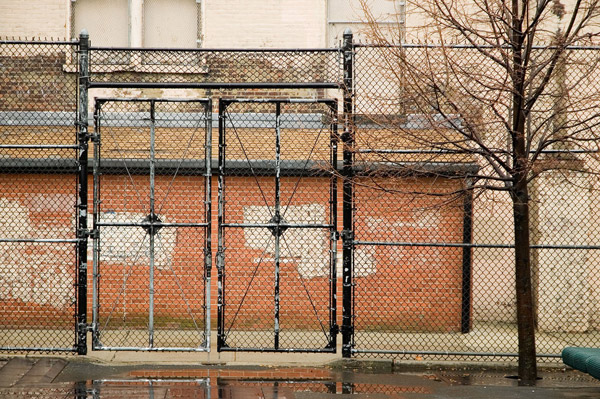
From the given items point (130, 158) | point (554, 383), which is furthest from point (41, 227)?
point (554, 383)

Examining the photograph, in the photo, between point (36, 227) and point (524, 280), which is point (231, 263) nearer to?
point (36, 227)

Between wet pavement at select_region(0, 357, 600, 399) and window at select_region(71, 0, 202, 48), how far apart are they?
249 inches

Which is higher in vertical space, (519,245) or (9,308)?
(519,245)

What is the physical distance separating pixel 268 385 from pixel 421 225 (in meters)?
4.69

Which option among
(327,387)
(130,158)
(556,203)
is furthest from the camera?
(556,203)

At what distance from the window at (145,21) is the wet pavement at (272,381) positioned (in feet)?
20.8

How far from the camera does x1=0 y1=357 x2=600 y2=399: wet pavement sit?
8.00 meters

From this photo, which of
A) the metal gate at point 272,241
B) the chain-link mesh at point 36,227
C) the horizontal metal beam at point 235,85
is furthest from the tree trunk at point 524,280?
the chain-link mesh at point 36,227

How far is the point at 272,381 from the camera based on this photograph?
28.9ft

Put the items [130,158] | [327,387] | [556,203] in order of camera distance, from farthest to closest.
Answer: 1. [556,203]
2. [130,158]
3. [327,387]

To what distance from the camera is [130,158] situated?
1208 centimetres

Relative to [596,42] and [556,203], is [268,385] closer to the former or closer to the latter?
[556,203]

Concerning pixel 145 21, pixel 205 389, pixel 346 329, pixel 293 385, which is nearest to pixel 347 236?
pixel 346 329

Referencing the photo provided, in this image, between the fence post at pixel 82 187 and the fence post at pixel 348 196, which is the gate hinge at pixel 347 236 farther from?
the fence post at pixel 82 187
